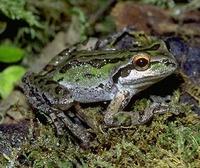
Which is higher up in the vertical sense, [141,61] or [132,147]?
[141,61]

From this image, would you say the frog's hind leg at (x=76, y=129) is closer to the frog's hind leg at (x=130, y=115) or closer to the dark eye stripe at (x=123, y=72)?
the frog's hind leg at (x=130, y=115)

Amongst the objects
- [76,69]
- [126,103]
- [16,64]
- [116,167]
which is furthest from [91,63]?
[16,64]

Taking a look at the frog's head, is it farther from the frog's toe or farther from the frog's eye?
the frog's toe

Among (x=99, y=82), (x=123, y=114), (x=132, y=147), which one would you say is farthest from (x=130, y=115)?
(x=99, y=82)

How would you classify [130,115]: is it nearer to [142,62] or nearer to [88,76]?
[142,62]

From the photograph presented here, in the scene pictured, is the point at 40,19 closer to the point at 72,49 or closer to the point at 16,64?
the point at 16,64

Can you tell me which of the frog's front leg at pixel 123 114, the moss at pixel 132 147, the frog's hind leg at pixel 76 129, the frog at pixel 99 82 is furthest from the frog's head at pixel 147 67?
the frog's hind leg at pixel 76 129
